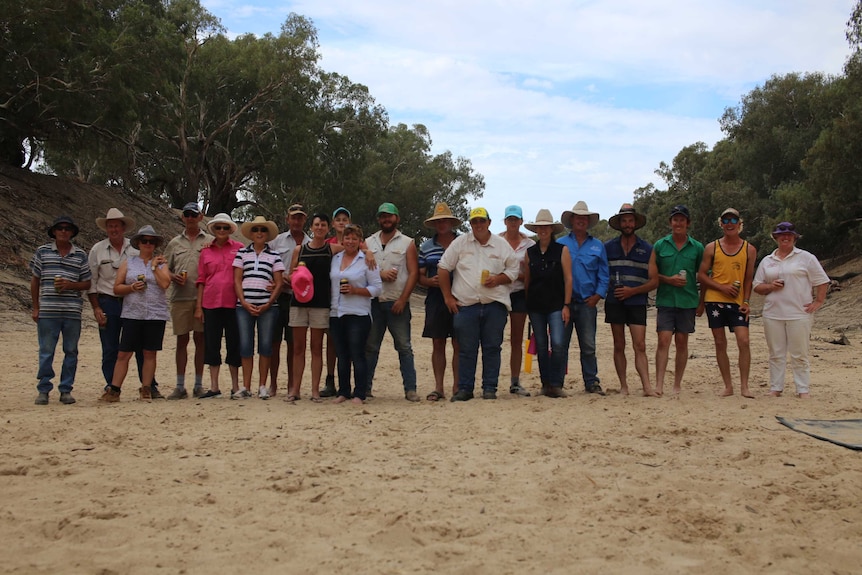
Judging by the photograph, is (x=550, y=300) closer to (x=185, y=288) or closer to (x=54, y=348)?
(x=185, y=288)

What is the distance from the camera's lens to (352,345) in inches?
303

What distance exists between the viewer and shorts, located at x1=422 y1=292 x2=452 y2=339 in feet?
26.9

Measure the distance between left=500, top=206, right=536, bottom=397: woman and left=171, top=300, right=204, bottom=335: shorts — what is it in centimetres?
326

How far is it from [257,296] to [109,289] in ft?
4.79

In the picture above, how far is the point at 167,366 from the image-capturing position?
11.6 m

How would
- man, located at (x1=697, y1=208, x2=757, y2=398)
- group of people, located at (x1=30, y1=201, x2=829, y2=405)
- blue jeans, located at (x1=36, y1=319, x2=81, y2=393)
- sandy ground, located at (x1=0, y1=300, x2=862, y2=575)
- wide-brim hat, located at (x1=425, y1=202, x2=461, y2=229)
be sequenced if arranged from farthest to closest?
wide-brim hat, located at (x1=425, y1=202, x2=461, y2=229)
man, located at (x1=697, y1=208, x2=757, y2=398)
group of people, located at (x1=30, y1=201, x2=829, y2=405)
blue jeans, located at (x1=36, y1=319, x2=81, y2=393)
sandy ground, located at (x1=0, y1=300, x2=862, y2=575)

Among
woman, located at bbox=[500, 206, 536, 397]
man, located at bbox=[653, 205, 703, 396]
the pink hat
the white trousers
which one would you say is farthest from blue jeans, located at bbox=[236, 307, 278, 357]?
the white trousers

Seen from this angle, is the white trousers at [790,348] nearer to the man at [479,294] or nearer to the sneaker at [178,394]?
the man at [479,294]

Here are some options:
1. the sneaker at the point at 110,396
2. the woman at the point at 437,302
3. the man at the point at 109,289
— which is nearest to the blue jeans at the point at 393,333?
the woman at the point at 437,302

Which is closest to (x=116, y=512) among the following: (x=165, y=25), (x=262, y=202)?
(x=165, y=25)

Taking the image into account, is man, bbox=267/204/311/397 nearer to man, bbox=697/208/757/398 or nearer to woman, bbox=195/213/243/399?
woman, bbox=195/213/243/399

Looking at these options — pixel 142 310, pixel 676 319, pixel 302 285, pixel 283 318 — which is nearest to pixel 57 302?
pixel 142 310

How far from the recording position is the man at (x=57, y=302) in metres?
7.65

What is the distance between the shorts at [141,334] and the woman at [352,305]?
1.71 metres
